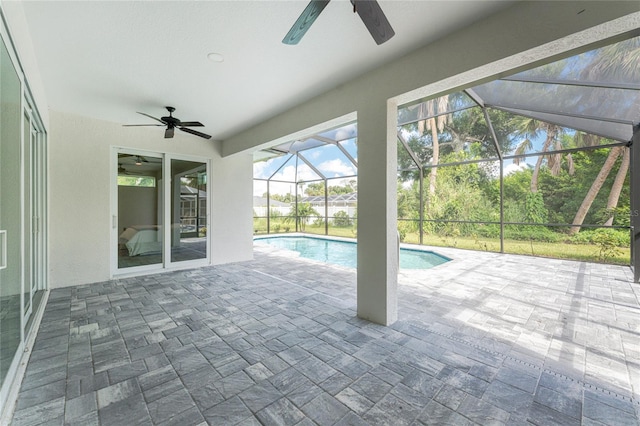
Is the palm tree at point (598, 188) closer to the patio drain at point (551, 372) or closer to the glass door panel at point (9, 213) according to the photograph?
the patio drain at point (551, 372)

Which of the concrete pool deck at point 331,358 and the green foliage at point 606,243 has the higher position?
the green foliage at point 606,243

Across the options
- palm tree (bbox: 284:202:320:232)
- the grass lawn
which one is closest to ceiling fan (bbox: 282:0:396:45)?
the grass lawn

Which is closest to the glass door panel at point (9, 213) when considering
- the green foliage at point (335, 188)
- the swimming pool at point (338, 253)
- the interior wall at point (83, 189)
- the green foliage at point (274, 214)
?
the interior wall at point (83, 189)

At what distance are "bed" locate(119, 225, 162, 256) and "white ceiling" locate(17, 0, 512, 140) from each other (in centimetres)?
223

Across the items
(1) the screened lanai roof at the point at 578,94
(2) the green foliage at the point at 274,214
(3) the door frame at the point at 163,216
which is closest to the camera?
(1) the screened lanai roof at the point at 578,94

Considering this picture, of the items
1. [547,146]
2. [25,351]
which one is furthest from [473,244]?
[25,351]

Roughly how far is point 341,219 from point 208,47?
9.15 meters

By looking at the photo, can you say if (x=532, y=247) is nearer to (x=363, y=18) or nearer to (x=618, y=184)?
(x=618, y=184)

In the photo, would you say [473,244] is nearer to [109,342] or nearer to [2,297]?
[109,342]

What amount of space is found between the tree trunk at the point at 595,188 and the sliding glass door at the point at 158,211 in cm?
977

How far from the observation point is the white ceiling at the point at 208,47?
6.66ft

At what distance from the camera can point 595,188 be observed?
295 inches

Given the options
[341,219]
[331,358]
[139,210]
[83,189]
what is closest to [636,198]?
[331,358]

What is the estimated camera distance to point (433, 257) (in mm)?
7469
